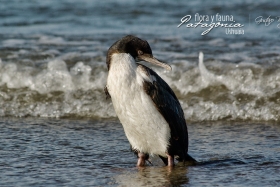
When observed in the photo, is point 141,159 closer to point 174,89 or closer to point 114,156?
point 114,156

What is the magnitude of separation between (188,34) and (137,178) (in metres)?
8.29

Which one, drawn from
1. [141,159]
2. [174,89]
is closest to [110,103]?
[174,89]

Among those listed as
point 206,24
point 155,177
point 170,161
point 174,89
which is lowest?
point 155,177

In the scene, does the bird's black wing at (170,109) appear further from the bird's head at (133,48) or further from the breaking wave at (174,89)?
the breaking wave at (174,89)

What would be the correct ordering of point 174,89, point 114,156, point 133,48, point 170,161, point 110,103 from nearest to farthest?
point 133,48
point 170,161
point 114,156
point 110,103
point 174,89

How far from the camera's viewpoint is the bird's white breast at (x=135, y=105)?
6.81 meters

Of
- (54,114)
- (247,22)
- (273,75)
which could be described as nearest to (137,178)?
(54,114)

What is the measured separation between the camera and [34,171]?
703 centimetres

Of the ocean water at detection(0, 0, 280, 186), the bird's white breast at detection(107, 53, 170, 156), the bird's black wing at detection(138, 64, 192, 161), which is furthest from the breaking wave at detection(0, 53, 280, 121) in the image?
the bird's white breast at detection(107, 53, 170, 156)

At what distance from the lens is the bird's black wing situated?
6.93 meters

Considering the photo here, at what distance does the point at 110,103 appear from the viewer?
10.2 m

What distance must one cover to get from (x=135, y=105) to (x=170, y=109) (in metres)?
0.42

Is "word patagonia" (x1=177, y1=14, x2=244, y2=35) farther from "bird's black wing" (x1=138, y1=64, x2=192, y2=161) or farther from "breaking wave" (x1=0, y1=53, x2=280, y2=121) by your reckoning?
"bird's black wing" (x1=138, y1=64, x2=192, y2=161)

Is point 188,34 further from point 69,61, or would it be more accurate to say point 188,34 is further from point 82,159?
point 82,159
